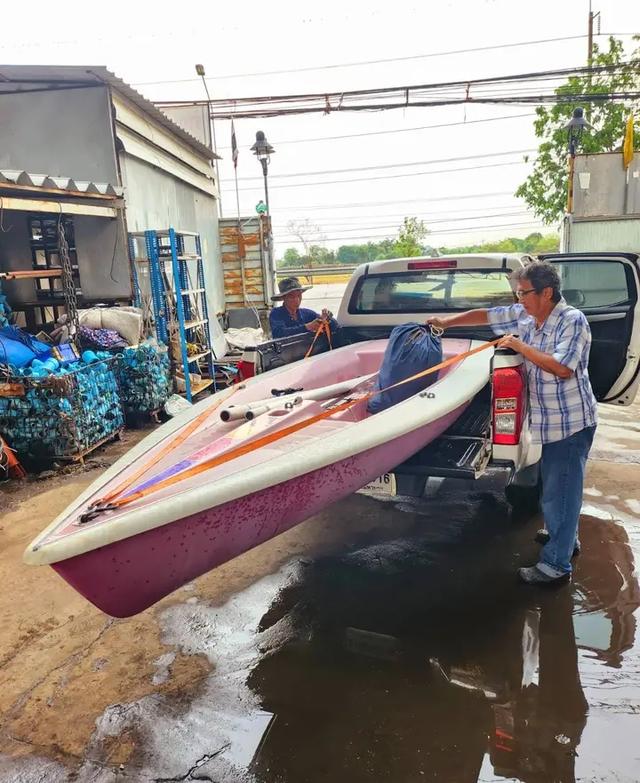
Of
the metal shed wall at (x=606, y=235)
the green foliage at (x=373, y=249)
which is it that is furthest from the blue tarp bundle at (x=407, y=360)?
the green foliage at (x=373, y=249)

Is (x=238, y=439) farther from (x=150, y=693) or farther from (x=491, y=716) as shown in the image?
(x=491, y=716)

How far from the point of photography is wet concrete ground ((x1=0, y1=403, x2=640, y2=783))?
2172 mm

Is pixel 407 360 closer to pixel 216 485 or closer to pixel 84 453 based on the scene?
pixel 216 485

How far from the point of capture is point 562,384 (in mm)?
2945

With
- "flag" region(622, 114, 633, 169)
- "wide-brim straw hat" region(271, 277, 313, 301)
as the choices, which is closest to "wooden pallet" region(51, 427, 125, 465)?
"wide-brim straw hat" region(271, 277, 313, 301)

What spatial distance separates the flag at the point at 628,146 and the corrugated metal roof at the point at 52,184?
926 centimetres

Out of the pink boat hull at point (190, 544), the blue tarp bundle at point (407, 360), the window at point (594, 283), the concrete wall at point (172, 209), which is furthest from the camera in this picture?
the concrete wall at point (172, 209)

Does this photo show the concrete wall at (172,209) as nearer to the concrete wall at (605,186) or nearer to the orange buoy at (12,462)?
the orange buoy at (12,462)

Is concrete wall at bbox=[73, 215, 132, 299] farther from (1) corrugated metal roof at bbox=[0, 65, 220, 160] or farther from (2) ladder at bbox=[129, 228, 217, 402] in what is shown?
(1) corrugated metal roof at bbox=[0, 65, 220, 160]

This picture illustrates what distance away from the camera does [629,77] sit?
15477 mm

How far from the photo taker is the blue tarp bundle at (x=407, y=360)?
359cm

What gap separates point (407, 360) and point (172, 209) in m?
7.45

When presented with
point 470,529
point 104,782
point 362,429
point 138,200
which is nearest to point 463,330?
point 470,529

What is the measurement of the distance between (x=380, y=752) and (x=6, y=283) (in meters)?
7.63
